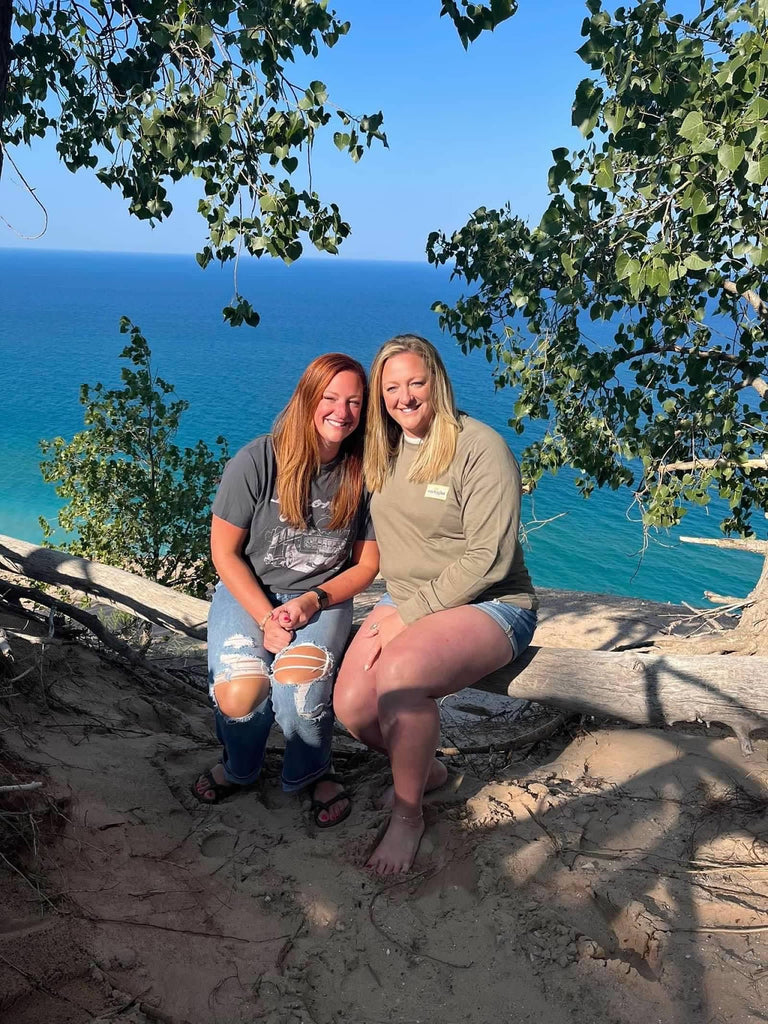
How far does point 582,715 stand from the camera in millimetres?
4270

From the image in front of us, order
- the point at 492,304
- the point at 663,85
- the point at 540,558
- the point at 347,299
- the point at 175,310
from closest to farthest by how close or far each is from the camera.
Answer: the point at 663,85
the point at 492,304
the point at 540,558
the point at 175,310
the point at 347,299

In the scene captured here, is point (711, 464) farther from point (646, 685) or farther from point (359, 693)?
point (359, 693)

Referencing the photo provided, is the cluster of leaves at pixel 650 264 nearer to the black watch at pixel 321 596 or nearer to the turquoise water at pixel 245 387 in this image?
the turquoise water at pixel 245 387

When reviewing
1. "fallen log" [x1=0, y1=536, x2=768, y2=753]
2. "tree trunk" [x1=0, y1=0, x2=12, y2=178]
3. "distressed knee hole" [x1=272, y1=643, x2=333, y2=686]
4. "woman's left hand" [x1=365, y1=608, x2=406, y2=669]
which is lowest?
"fallen log" [x1=0, y1=536, x2=768, y2=753]

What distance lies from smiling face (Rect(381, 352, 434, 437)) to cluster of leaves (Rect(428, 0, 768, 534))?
1.04 metres

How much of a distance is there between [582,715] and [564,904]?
148 centimetres

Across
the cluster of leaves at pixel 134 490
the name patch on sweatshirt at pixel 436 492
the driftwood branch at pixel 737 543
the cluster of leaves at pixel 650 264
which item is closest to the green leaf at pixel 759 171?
the cluster of leaves at pixel 650 264

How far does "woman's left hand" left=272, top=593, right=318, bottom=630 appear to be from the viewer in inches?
140

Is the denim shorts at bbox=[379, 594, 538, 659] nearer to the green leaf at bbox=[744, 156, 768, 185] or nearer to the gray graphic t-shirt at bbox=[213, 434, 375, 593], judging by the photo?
the gray graphic t-shirt at bbox=[213, 434, 375, 593]

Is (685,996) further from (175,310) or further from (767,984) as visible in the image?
(175,310)

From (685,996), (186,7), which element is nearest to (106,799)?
(685,996)

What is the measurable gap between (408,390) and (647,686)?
192cm

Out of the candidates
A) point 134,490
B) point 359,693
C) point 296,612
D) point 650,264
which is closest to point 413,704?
point 359,693

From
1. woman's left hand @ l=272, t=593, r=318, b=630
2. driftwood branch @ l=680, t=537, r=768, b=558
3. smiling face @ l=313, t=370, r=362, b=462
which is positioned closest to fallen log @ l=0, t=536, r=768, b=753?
woman's left hand @ l=272, t=593, r=318, b=630
